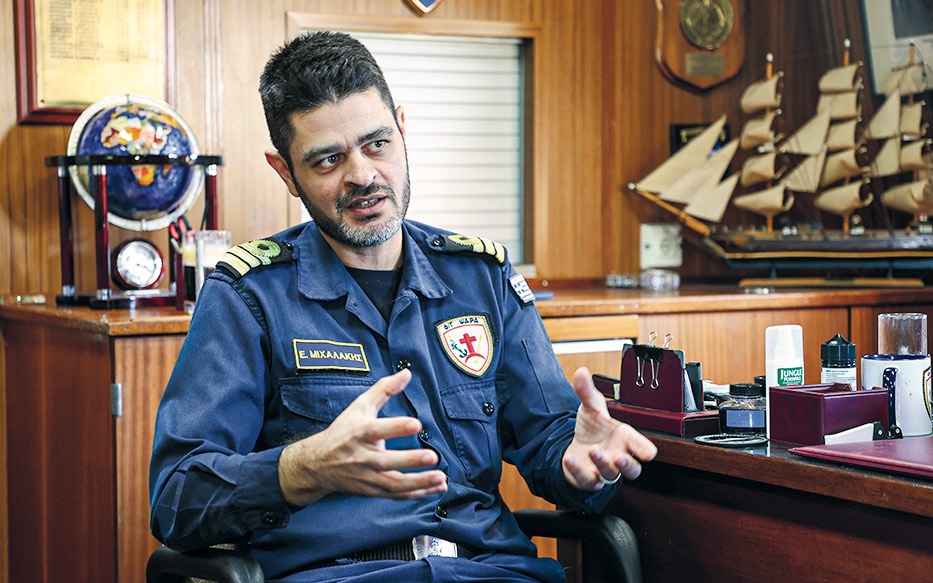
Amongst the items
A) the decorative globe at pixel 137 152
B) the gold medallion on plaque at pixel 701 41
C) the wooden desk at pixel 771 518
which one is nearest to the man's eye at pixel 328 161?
the wooden desk at pixel 771 518

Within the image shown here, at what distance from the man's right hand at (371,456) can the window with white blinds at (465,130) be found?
2.60 meters

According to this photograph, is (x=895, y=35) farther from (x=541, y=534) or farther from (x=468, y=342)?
(x=541, y=534)

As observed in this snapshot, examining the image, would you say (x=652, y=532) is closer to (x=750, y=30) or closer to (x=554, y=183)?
(x=554, y=183)

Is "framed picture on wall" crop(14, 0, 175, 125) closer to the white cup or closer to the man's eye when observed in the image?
the man's eye

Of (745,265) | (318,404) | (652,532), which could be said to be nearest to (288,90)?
(318,404)

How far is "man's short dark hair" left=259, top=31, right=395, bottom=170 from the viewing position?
199 centimetres

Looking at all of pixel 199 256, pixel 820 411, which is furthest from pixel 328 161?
pixel 199 256

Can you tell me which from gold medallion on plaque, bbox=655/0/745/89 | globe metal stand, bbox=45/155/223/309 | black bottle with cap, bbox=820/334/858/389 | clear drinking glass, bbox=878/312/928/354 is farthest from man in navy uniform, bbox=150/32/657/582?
gold medallion on plaque, bbox=655/0/745/89

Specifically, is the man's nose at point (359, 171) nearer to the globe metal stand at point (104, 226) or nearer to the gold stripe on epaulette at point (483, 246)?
the gold stripe on epaulette at point (483, 246)

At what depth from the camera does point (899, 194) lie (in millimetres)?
4051

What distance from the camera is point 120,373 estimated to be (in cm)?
277

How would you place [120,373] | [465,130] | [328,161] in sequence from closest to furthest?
[328,161] → [120,373] → [465,130]

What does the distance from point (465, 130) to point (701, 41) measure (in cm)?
98

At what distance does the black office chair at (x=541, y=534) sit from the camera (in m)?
1.59
